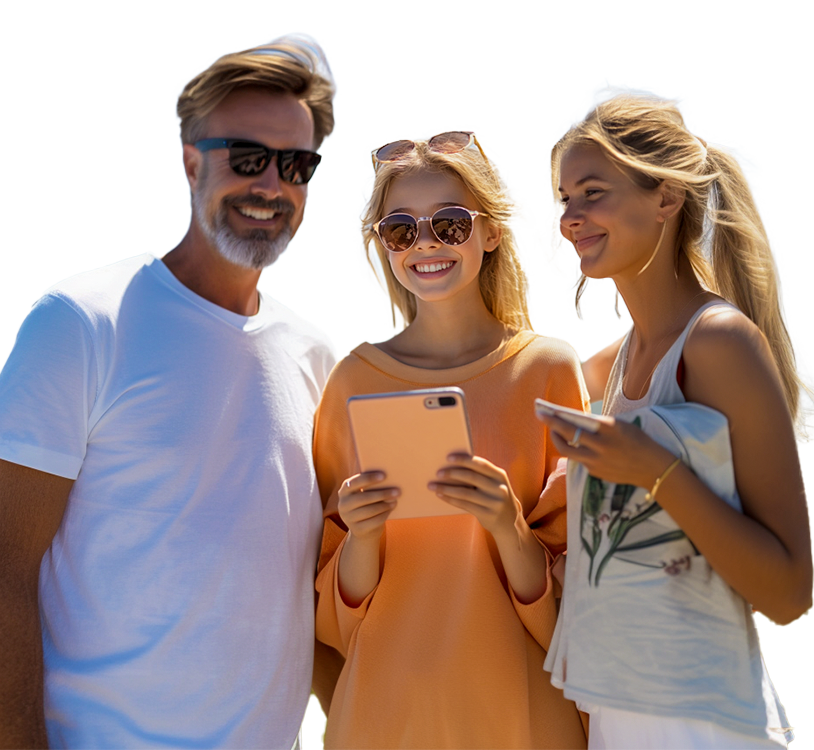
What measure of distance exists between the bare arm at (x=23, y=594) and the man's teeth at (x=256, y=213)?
4.37 feet

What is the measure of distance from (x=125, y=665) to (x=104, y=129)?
4.22 m

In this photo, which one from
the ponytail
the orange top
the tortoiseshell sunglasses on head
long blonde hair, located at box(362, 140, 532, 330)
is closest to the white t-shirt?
the orange top

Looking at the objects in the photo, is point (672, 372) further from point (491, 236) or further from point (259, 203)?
point (259, 203)

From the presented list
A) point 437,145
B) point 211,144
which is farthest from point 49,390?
point 437,145

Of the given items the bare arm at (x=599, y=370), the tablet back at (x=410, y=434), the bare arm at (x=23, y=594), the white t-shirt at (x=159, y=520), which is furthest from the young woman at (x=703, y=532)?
the bare arm at (x=23, y=594)

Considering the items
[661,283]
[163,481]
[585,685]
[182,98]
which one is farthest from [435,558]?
[182,98]

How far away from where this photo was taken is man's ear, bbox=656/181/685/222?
276cm

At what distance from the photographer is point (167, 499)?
274cm

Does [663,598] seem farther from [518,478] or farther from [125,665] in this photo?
[125,665]

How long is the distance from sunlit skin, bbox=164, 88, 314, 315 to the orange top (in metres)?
0.59

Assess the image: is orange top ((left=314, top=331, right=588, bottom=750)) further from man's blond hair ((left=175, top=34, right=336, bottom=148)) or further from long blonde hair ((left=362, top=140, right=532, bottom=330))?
man's blond hair ((left=175, top=34, right=336, bottom=148))

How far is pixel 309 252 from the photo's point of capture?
5.22 m

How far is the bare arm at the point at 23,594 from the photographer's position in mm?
2410

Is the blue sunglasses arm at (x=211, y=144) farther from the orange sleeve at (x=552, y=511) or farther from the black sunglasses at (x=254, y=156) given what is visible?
the orange sleeve at (x=552, y=511)
